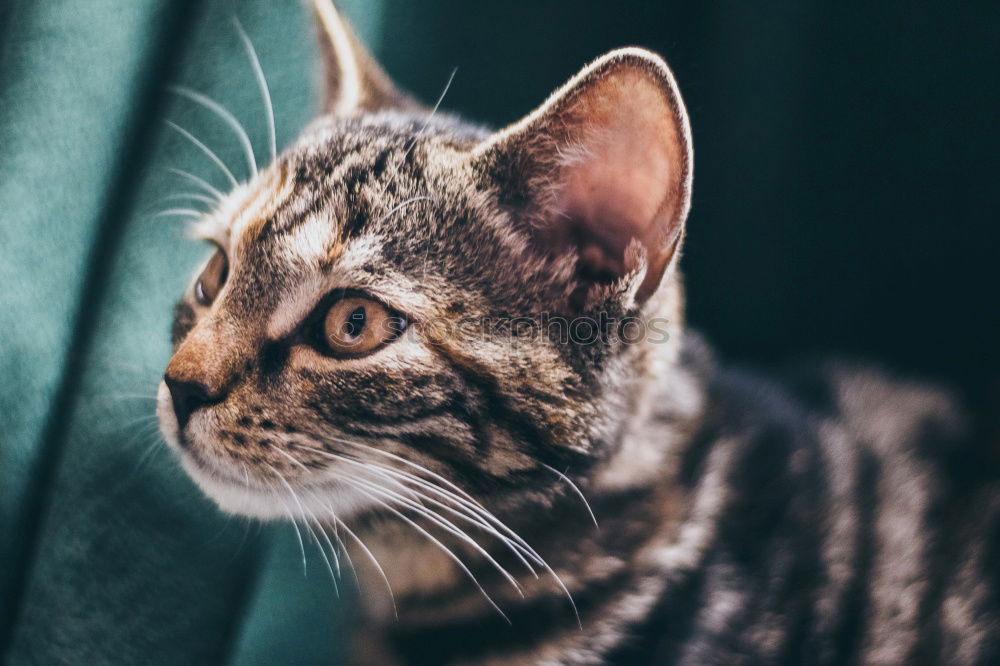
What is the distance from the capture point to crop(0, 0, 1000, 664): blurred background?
576 millimetres

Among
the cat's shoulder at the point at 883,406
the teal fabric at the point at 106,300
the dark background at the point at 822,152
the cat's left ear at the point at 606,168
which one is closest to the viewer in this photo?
the cat's left ear at the point at 606,168

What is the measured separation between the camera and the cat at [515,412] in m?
0.51

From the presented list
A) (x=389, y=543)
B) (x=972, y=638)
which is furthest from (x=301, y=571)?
(x=972, y=638)

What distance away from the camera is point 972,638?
0.69 metres

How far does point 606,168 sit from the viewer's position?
1.65ft

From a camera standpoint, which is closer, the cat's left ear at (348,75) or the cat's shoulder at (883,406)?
the cat's left ear at (348,75)

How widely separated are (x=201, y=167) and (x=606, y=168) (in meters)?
0.34

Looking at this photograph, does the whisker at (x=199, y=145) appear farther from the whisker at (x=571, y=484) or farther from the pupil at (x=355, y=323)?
the whisker at (x=571, y=484)

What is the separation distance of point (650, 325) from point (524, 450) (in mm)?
146

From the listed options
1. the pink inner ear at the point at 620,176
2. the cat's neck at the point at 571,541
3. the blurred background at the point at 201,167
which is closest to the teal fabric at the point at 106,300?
the blurred background at the point at 201,167

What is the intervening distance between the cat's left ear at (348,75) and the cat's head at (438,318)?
12 cm

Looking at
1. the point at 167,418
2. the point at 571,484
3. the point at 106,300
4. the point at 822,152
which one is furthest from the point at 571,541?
the point at 822,152

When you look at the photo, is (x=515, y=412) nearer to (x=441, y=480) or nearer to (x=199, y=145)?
(x=441, y=480)

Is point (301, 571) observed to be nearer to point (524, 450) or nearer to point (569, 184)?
point (524, 450)
